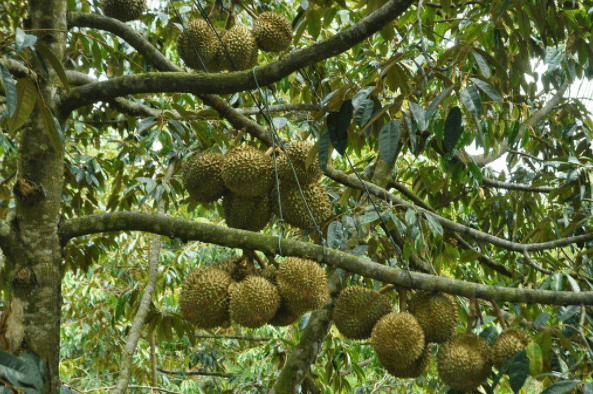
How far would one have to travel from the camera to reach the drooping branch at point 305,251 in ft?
4.32

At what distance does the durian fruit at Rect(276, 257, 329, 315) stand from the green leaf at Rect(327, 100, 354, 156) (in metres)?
0.44

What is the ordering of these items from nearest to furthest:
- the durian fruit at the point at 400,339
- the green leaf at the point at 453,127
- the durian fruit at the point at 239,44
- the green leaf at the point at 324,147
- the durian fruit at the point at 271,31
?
the green leaf at the point at 453,127 → the green leaf at the point at 324,147 → the durian fruit at the point at 400,339 → the durian fruit at the point at 239,44 → the durian fruit at the point at 271,31

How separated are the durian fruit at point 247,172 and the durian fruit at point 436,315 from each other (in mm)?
649

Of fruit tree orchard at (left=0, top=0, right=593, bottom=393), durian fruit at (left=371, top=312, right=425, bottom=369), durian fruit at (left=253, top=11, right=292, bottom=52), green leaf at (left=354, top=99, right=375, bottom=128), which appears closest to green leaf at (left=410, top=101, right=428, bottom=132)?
fruit tree orchard at (left=0, top=0, right=593, bottom=393)

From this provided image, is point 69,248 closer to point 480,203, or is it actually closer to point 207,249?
point 207,249

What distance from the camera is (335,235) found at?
5.54 feet

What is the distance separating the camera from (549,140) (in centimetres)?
373

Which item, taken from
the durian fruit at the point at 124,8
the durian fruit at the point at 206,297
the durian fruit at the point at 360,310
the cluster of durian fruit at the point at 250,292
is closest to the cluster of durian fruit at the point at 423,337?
the durian fruit at the point at 360,310

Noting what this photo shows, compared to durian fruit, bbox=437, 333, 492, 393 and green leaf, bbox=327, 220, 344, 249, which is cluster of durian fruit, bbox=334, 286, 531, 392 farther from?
green leaf, bbox=327, 220, 344, 249

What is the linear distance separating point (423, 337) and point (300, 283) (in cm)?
45

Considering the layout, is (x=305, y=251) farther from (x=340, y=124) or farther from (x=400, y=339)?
(x=400, y=339)

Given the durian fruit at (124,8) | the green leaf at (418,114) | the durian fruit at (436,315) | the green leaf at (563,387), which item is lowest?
the green leaf at (563,387)

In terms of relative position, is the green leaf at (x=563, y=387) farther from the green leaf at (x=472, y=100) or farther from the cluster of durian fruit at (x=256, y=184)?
the cluster of durian fruit at (x=256, y=184)

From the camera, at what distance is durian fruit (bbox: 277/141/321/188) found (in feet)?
5.67
